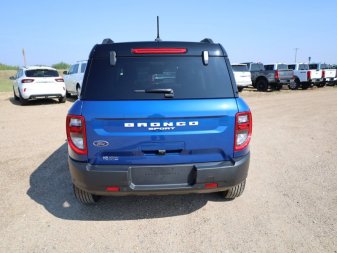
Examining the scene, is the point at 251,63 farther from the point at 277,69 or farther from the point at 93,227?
the point at 93,227

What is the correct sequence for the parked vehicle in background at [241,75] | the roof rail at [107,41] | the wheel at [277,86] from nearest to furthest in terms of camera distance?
the roof rail at [107,41] < the parked vehicle in background at [241,75] < the wheel at [277,86]

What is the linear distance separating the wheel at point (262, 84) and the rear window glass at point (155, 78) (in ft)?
60.9

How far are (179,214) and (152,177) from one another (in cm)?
81

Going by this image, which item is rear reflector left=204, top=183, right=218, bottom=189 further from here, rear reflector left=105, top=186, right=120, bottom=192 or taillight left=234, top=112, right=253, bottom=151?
rear reflector left=105, top=186, right=120, bottom=192

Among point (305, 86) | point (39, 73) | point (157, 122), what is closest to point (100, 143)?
point (157, 122)

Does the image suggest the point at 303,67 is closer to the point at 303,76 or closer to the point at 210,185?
the point at 303,76

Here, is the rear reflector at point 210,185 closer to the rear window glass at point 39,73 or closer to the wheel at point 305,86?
the rear window glass at point 39,73

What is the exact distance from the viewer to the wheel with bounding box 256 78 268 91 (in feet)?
67.9

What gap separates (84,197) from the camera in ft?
12.1

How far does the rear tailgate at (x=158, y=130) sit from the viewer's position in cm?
298

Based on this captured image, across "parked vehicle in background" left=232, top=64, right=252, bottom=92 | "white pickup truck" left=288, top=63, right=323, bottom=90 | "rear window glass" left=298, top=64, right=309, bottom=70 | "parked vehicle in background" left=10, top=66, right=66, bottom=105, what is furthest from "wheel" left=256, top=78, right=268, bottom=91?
"parked vehicle in background" left=10, top=66, right=66, bottom=105

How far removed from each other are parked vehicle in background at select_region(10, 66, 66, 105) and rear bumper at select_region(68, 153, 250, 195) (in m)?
11.3

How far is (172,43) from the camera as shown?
10.6 ft

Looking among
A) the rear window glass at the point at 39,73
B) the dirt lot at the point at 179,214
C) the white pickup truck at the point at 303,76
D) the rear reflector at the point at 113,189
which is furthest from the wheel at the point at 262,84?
the rear reflector at the point at 113,189
